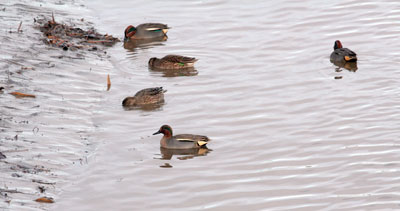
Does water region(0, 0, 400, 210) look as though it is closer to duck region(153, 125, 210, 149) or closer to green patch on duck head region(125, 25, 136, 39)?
duck region(153, 125, 210, 149)

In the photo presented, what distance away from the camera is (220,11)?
20469 mm

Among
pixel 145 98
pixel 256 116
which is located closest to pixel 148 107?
pixel 145 98

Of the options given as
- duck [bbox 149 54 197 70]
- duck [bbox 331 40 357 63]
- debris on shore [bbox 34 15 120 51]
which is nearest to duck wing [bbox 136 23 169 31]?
debris on shore [bbox 34 15 120 51]

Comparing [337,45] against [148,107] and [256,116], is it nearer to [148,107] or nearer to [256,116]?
[256,116]

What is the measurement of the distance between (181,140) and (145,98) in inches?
87.2

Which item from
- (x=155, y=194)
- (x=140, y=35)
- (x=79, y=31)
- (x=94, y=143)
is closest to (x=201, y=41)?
(x=140, y=35)

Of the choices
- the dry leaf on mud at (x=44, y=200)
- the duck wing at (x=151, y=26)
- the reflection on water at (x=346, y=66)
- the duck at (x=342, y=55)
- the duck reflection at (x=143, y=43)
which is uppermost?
the duck wing at (x=151, y=26)

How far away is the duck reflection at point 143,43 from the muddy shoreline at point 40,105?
78 cm

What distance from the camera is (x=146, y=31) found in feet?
61.5

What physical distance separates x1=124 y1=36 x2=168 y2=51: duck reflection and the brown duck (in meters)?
1.93

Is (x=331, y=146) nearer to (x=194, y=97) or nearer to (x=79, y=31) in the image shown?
(x=194, y=97)

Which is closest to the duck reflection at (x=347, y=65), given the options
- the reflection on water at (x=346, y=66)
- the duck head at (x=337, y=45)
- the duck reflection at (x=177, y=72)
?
the reflection on water at (x=346, y=66)

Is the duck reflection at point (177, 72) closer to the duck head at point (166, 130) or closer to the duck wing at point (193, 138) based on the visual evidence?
the duck head at point (166, 130)

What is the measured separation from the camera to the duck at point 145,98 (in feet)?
46.0
